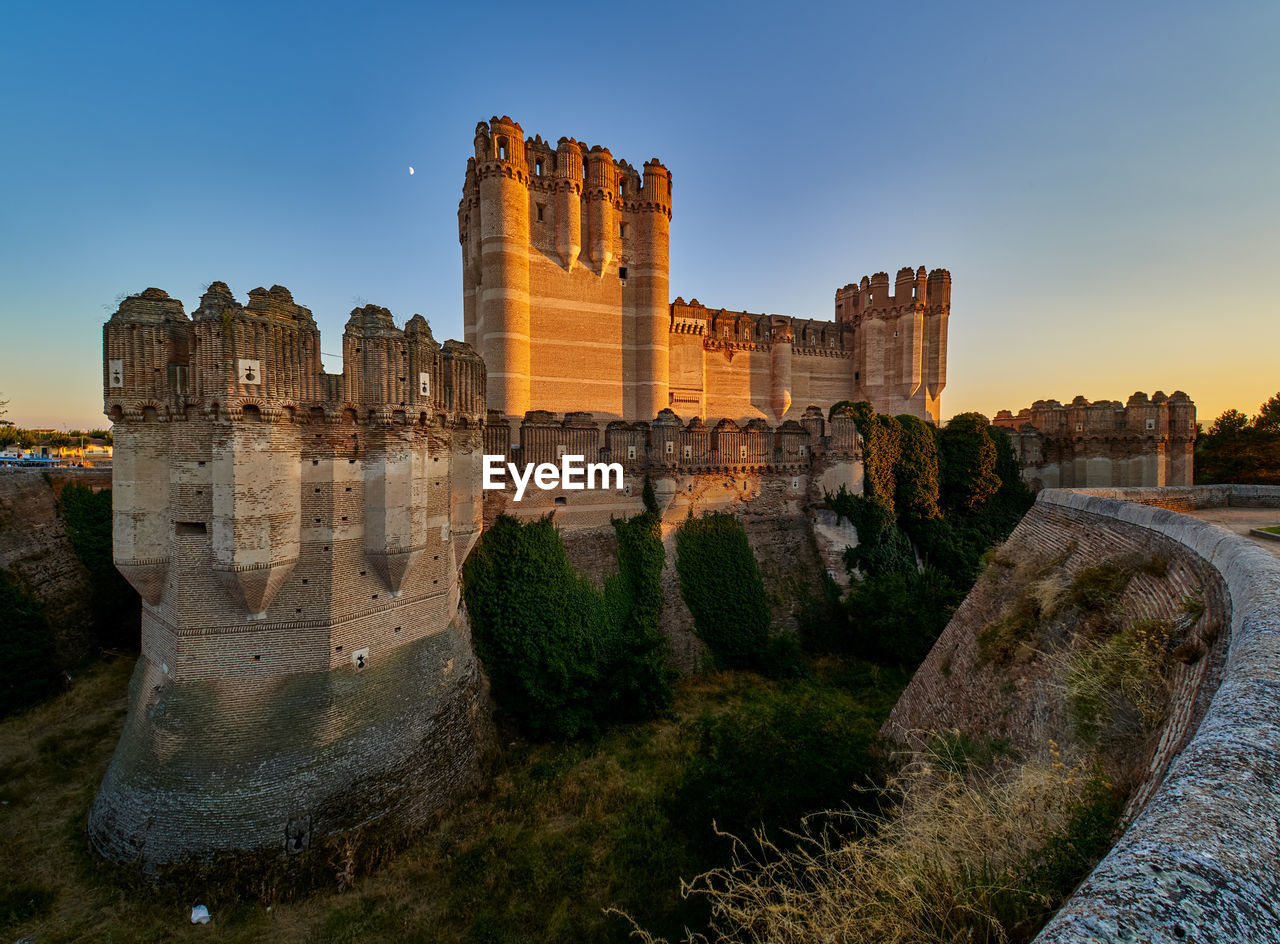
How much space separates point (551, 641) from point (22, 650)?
13.8 m

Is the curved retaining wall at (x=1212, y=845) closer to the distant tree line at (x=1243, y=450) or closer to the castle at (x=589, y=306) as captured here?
the castle at (x=589, y=306)

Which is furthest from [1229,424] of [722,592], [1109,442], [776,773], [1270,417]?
[776,773]

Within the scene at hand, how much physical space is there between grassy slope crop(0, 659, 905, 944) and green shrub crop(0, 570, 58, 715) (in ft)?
2.38

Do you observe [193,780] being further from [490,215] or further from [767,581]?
[490,215]

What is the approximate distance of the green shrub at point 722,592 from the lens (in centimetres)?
1759

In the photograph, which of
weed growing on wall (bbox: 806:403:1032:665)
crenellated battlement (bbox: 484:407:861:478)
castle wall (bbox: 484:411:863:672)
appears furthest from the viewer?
weed growing on wall (bbox: 806:403:1032:665)

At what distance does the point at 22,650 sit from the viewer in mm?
13953

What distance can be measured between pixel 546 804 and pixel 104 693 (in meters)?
12.9

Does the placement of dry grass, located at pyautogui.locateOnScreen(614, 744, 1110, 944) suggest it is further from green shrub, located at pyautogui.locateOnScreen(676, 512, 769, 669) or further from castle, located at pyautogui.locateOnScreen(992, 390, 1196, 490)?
castle, located at pyautogui.locateOnScreen(992, 390, 1196, 490)

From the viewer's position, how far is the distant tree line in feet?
80.4

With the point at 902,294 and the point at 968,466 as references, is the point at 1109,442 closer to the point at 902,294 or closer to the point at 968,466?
the point at 968,466

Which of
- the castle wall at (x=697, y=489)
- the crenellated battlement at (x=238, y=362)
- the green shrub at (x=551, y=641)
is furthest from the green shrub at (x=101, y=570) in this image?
the castle wall at (x=697, y=489)

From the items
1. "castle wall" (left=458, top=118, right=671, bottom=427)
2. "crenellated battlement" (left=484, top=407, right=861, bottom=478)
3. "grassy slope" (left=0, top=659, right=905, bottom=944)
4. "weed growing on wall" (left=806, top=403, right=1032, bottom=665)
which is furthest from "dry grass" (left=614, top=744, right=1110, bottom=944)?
"castle wall" (left=458, top=118, right=671, bottom=427)

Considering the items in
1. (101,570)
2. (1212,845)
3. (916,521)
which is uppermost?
(1212,845)
